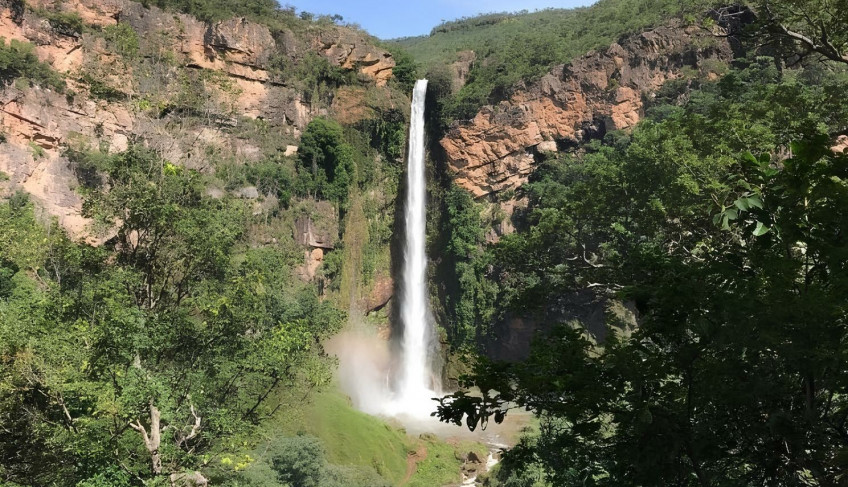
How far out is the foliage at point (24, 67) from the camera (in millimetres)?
26922

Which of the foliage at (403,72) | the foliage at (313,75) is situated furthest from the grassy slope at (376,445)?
the foliage at (403,72)

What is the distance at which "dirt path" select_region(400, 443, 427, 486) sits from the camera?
22.1 meters

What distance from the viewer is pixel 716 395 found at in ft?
12.6

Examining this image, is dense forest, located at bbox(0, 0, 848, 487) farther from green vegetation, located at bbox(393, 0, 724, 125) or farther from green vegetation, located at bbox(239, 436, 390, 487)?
green vegetation, located at bbox(393, 0, 724, 125)

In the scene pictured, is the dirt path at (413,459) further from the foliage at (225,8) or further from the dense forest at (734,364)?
the foliage at (225,8)

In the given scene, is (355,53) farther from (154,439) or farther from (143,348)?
(154,439)

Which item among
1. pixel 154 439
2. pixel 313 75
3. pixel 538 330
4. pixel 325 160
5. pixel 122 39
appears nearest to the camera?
pixel 538 330

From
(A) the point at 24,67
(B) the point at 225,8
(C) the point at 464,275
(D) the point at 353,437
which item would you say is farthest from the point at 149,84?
(D) the point at 353,437

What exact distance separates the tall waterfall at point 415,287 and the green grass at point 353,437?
6.86 m

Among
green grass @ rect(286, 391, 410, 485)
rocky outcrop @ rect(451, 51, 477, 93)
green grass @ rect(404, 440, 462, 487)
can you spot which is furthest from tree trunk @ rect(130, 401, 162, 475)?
rocky outcrop @ rect(451, 51, 477, 93)

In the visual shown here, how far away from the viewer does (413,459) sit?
2316cm

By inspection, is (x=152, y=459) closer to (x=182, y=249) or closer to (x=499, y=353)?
(x=182, y=249)

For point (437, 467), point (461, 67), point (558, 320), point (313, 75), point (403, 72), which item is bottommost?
point (437, 467)

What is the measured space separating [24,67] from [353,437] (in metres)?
23.1
